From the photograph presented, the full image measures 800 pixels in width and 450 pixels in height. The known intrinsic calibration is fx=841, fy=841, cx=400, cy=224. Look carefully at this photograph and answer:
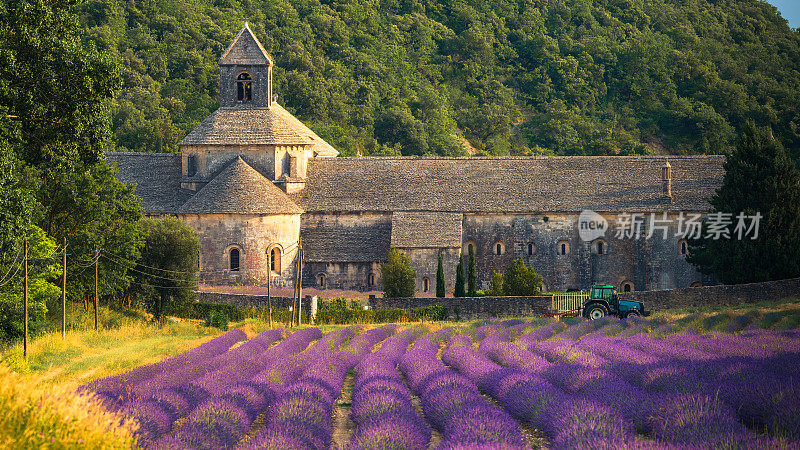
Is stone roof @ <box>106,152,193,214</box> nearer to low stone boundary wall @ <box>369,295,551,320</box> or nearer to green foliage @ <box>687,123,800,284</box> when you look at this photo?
low stone boundary wall @ <box>369,295,551,320</box>

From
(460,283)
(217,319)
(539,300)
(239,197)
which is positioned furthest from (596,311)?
(239,197)

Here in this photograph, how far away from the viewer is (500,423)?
12914 mm

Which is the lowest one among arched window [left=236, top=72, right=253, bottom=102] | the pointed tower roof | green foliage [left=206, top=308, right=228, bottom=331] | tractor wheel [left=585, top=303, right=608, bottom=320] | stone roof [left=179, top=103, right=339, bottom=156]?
green foliage [left=206, top=308, right=228, bottom=331]

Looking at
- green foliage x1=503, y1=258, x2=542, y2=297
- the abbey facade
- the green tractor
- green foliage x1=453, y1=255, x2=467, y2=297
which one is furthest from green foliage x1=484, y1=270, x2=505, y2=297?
the green tractor

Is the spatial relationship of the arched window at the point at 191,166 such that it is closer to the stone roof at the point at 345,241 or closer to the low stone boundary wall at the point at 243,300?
the stone roof at the point at 345,241

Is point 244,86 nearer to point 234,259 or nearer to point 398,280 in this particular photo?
point 234,259

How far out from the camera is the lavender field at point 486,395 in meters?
12.4

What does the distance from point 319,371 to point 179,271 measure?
25994 millimetres

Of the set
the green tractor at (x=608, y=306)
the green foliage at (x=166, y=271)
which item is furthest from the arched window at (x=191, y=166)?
the green tractor at (x=608, y=306)

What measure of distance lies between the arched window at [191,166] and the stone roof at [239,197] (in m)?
3.07

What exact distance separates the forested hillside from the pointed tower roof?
2136 cm

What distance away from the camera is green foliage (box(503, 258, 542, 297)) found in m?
46.4

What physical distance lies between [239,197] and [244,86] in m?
11.4

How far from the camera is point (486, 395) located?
18.9m
